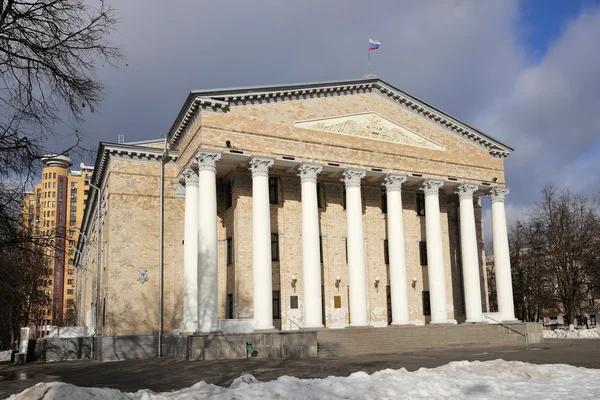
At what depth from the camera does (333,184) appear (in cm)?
3328

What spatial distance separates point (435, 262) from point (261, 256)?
419 inches

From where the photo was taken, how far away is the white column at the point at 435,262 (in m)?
31.6

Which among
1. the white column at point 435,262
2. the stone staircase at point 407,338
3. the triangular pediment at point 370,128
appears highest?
the triangular pediment at point 370,128

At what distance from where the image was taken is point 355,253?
29391 mm

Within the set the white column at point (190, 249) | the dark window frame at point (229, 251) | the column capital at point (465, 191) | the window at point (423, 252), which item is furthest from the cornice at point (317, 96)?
the window at point (423, 252)

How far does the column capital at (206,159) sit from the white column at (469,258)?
1548cm

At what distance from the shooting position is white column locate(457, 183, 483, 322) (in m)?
33.0

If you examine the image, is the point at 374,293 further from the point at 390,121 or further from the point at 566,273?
the point at 566,273

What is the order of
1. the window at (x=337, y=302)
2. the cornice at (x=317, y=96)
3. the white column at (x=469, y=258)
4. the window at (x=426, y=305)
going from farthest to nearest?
the window at (x=426, y=305) → the white column at (x=469, y=258) → the window at (x=337, y=302) → the cornice at (x=317, y=96)

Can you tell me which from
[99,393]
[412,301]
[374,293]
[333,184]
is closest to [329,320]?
[374,293]

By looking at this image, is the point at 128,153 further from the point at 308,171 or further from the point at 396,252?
the point at 396,252

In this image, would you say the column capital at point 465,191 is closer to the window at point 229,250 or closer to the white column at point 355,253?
the white column at point 355,253

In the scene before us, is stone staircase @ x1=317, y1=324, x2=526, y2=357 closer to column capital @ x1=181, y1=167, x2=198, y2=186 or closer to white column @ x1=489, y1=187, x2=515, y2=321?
white column @ x1=489, y1=187, x2=515, y2=321

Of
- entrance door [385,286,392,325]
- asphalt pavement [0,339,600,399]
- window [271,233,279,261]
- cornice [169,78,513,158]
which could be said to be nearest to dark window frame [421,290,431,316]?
entrance door [385,286,392,325]
